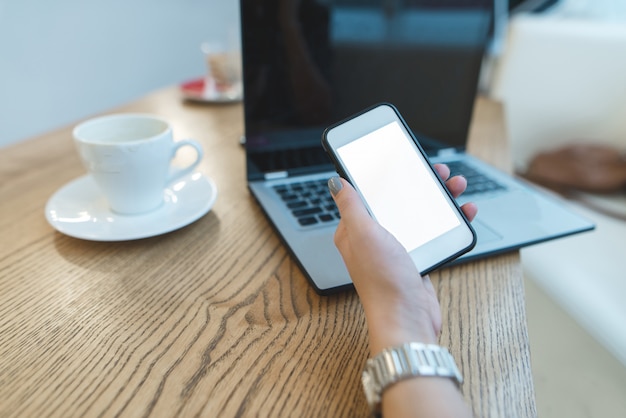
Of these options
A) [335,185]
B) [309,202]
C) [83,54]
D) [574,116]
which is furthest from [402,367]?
[83,54]

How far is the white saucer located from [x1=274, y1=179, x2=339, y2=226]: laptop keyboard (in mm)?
82

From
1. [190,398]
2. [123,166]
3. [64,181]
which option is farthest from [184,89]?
[190,398]

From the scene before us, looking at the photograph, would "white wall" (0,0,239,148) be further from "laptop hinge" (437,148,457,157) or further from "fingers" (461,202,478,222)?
"fingers" (461,202,478,222)

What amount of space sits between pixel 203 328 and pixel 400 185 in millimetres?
197

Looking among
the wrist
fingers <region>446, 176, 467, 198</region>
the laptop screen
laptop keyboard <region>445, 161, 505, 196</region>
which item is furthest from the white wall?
the wrist

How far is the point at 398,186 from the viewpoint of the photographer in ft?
1.21

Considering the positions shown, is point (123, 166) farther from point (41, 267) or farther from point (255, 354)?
point (255, 354)

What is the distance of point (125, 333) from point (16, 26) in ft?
3.89

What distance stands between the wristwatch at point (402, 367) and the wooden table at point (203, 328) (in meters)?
0.02

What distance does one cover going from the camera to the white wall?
1.16 meters

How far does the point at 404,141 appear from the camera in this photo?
0.39 m

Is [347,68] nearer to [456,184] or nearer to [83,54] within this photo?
[456,184]

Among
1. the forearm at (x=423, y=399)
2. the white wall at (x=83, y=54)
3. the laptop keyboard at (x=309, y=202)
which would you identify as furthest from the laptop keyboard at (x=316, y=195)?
the white wall at (x=83, y=54)

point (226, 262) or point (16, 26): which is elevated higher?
point (16, 26)
